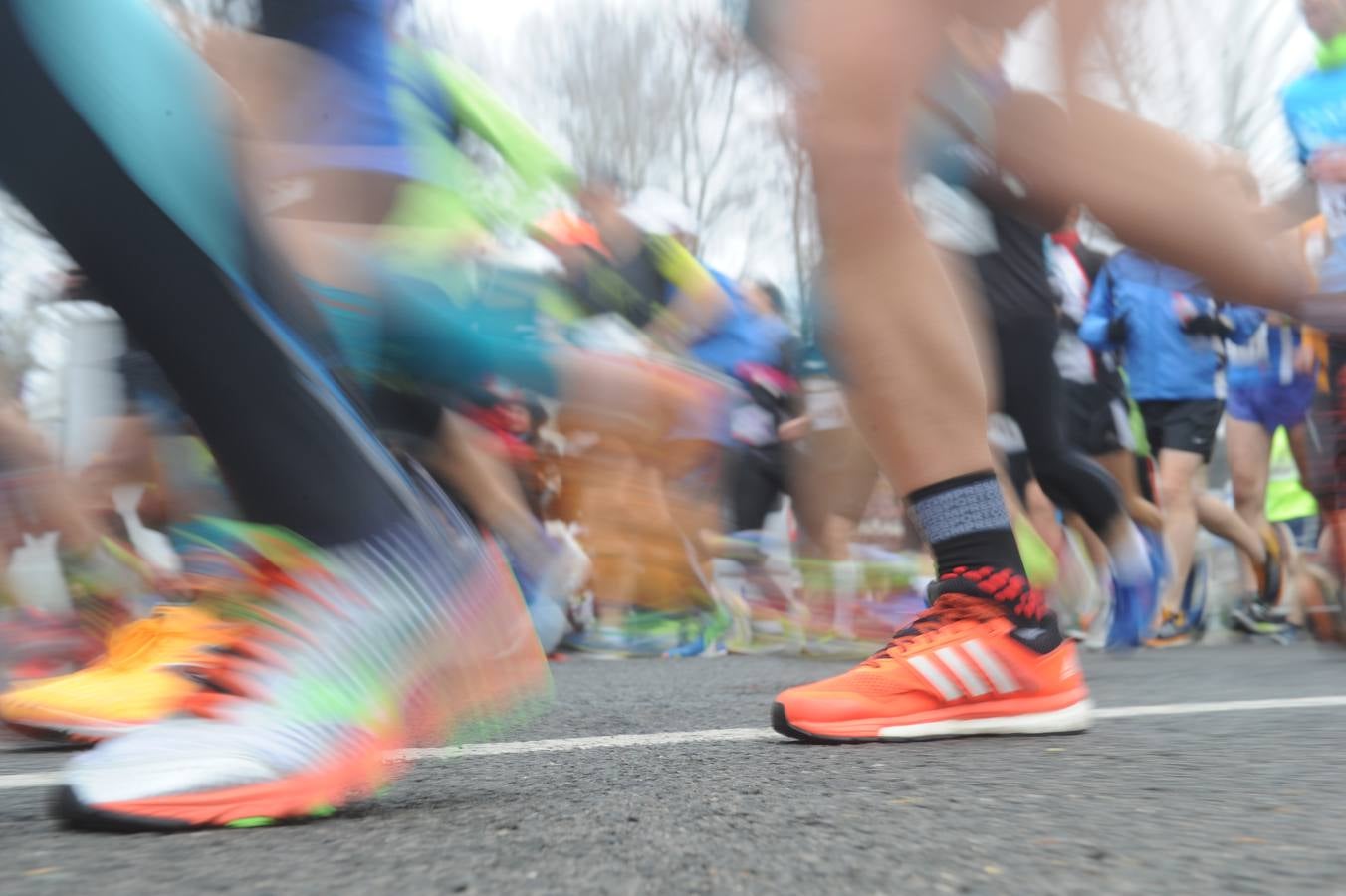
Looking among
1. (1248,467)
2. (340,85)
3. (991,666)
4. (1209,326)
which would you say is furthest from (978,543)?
(1248,467)

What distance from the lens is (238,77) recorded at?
2.38 meters

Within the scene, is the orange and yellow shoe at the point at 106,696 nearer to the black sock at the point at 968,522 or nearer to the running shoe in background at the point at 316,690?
the running shoe in background at the point at 316,690

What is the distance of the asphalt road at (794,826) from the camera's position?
2.96ft

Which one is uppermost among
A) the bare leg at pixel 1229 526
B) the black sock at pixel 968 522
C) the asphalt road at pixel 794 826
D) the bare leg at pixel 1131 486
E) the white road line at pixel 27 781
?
the bare leg at pixel 1131 486

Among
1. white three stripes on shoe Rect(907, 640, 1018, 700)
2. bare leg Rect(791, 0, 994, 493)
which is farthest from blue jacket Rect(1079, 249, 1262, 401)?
white three stripes on shoe Rect(907, 640, 1018, 700)

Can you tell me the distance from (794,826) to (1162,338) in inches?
180

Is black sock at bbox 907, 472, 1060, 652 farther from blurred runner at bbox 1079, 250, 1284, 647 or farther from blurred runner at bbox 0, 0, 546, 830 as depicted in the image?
blurred runner at bbox 1079, 250, 1284, 647

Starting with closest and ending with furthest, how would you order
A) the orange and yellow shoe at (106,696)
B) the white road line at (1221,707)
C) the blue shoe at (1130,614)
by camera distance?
the orange and yellow shoe at (106,696) < the white road line at (1221,707) < the blue shoe at (1130,614)

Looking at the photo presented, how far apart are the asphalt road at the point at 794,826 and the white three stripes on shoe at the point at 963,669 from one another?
71mm

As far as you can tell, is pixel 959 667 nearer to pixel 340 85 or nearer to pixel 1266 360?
pixel 340 85

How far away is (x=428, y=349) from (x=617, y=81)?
1302 cm

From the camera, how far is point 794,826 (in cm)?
107

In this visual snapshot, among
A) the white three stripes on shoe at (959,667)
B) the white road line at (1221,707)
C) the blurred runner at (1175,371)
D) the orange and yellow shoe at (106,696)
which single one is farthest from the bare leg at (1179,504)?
the orange and yellow shoe at (106,696)

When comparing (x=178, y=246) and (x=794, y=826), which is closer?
(x=794, y=826)
